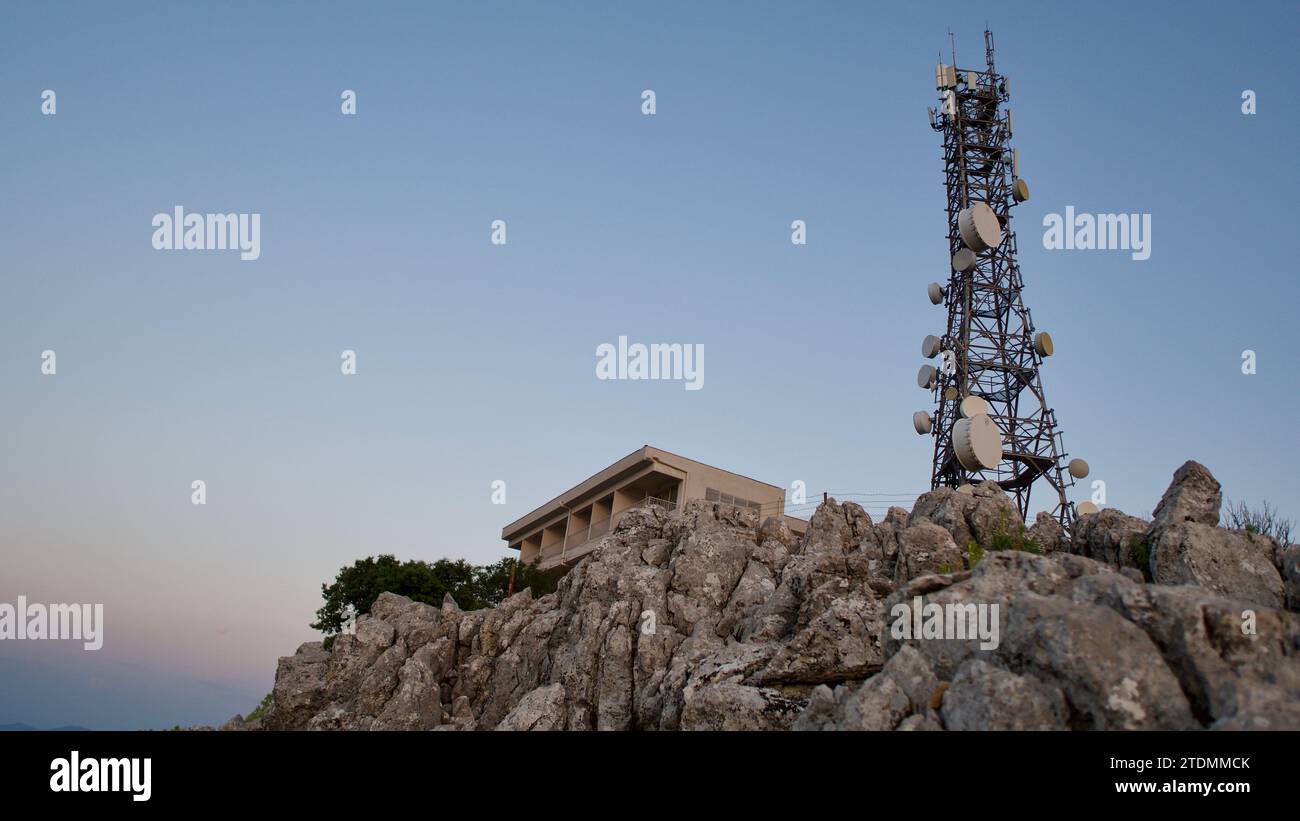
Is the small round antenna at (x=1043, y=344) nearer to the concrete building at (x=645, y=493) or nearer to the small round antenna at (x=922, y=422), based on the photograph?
the small round antenna at (x=922, y=422)

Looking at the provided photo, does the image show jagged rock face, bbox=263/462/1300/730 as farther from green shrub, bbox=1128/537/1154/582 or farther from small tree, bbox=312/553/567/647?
small tree, bbox=312/553/567/647

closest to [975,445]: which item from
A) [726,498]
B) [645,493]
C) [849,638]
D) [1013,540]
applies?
[726,498]

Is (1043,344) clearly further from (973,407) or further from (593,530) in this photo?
(593,530)

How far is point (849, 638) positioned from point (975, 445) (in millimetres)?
24679

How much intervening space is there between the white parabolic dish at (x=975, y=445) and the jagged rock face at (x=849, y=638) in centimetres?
1315

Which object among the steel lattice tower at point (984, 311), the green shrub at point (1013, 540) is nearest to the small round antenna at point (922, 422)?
the steel lattice tower at point (984, 311)

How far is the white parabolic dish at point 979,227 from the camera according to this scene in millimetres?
43309

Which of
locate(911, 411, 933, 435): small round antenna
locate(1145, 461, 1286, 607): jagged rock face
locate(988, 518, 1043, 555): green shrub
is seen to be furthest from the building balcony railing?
locate(1145, 461, 1286, 607): jagged rock face

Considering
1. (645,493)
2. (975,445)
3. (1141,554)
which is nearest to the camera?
(1141,554)

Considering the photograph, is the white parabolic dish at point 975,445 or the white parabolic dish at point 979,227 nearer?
the white parabolic dish at point 975,445

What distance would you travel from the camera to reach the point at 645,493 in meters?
50.5
